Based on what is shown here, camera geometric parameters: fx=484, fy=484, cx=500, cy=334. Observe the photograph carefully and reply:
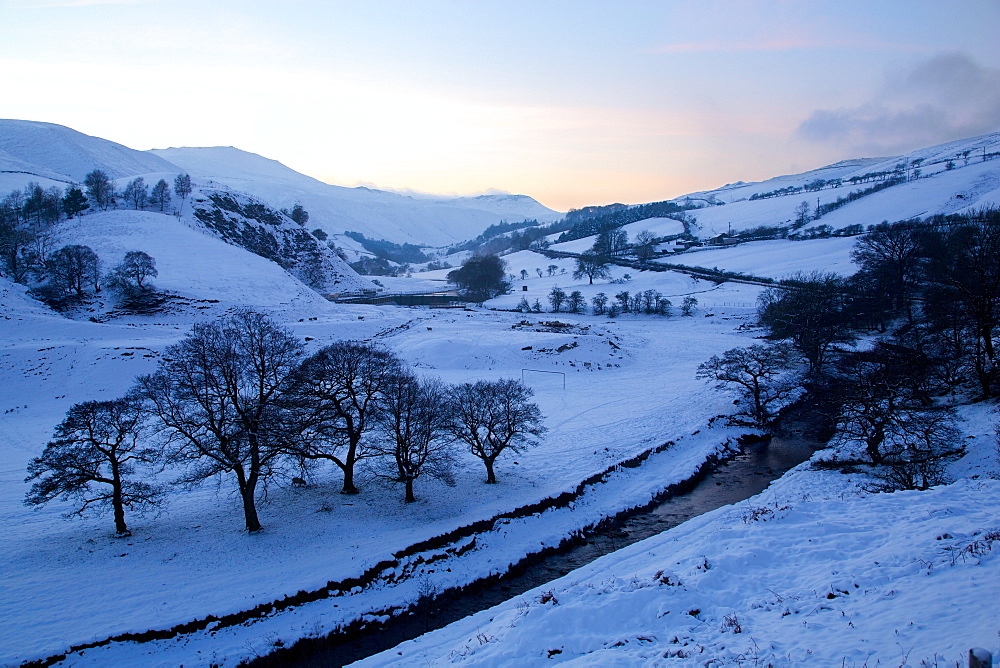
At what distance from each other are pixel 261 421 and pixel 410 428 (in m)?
6.13

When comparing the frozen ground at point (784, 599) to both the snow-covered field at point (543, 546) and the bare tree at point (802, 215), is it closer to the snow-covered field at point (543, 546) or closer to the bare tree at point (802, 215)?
the snow-covered field at point (543, 546)

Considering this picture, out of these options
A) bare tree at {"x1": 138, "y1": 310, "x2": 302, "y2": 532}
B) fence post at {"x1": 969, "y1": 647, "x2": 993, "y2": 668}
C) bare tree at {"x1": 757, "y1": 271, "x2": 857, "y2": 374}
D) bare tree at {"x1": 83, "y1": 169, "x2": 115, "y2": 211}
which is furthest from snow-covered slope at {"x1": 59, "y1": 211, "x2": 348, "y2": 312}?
fence post at {"x1": 969, "y1": 647, "x2": 993, "y2": 668}

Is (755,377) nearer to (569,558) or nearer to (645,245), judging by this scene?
(569,558)

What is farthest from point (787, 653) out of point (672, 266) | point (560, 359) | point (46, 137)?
point (46, 137)

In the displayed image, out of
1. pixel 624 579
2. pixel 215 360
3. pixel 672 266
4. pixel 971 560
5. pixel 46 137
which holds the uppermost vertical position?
pixel 46 137

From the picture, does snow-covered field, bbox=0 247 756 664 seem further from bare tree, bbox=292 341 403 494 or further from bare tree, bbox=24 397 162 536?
bare tree, bbox=292 341 403 494

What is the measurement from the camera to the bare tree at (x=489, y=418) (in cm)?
2352

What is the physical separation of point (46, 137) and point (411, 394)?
26727cm

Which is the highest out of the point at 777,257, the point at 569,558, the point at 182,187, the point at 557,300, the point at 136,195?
the point at 182,187

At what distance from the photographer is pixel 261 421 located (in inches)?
731

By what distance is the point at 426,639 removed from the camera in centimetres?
1326

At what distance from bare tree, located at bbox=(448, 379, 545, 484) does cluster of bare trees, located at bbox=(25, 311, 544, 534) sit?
2.6 inches

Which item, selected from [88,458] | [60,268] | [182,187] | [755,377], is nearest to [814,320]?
[755,377]

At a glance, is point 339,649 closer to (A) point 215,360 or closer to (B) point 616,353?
(A) point 215,360
